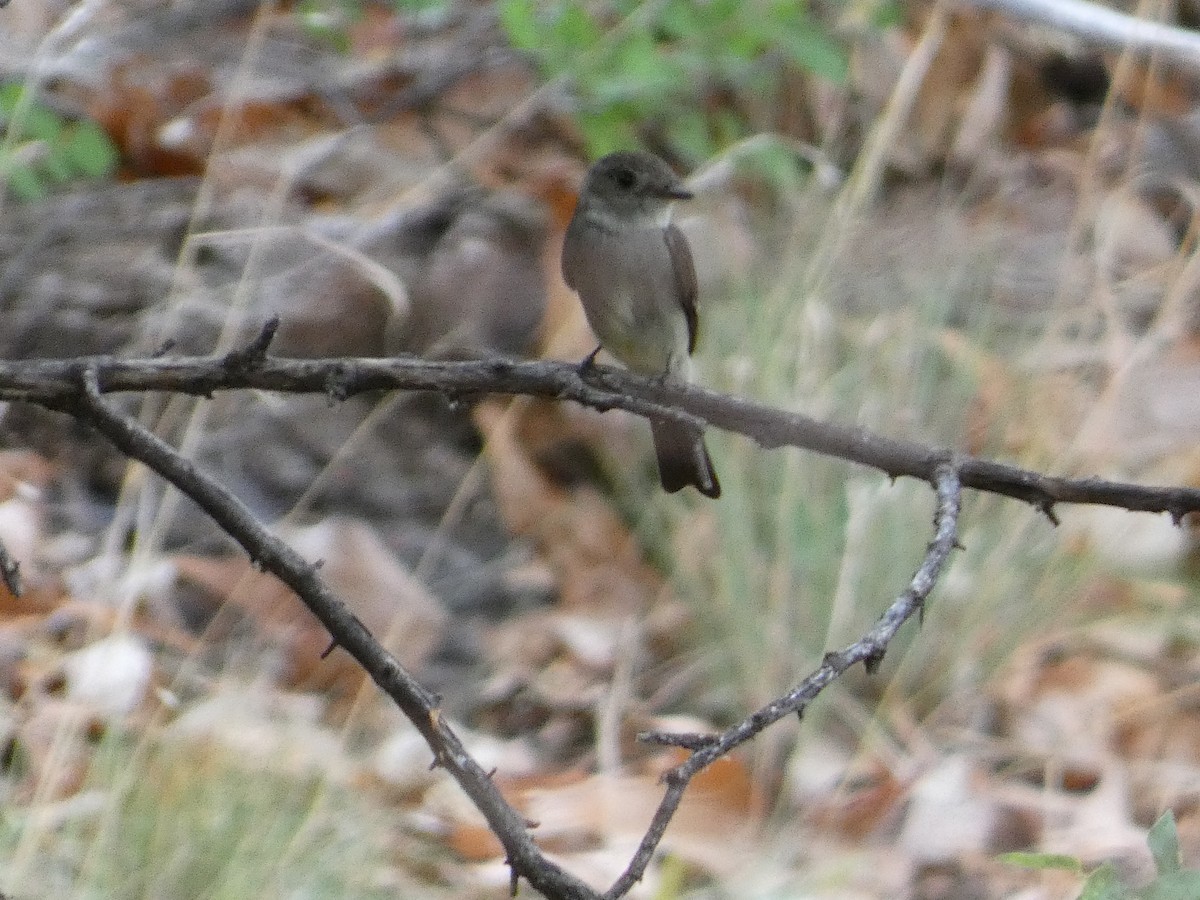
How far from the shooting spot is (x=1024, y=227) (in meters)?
6.05

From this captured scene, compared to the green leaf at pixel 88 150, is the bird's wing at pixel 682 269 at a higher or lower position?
lower

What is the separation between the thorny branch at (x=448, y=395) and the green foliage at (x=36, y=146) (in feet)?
6.55

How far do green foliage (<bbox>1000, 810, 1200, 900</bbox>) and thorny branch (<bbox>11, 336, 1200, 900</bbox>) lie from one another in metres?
0.26

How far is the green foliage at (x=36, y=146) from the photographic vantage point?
3.73 meters

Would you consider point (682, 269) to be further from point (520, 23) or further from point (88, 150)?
point (88, 150)

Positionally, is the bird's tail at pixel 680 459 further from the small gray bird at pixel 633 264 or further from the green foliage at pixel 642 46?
the green foliage at pixel 642 46

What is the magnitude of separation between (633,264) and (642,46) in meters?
1.05

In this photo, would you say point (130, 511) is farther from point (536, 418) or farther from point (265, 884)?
point (265, 884)

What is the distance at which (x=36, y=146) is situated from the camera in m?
4.35

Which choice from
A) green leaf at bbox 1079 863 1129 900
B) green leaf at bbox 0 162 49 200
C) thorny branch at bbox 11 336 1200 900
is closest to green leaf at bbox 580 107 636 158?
green leaf at bbox 0 162 49 200

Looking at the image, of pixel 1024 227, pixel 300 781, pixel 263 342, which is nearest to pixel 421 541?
pixel 300 781

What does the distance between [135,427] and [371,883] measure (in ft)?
5.23

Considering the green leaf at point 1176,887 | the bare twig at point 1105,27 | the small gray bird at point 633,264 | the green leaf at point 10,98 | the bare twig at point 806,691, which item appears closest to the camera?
the bare twig at point 806,691

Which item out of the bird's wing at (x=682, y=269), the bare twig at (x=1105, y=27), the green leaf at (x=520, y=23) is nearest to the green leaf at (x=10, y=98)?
the green leaf at (x=520, y=23)
